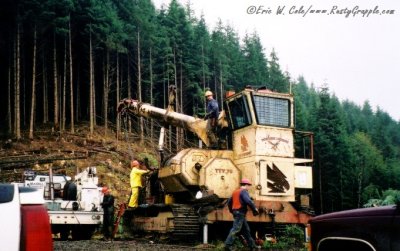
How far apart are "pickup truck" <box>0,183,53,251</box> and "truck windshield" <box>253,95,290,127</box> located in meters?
10.9

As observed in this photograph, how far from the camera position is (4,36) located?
140ft

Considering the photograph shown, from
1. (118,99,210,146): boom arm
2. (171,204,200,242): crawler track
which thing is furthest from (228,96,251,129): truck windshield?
(171,204,200,242): crawler track

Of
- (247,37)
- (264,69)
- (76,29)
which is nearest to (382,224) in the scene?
(76,29)

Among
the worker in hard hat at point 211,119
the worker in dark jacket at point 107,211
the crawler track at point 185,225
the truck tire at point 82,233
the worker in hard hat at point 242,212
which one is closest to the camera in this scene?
the worker in hard hat at point 242,212

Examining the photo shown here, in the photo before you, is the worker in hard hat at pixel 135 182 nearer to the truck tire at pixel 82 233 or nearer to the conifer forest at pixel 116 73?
the truck tire at pixel 82 233

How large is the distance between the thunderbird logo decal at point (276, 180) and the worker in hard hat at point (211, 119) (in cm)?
194

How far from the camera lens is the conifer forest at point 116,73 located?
40250 millimetres

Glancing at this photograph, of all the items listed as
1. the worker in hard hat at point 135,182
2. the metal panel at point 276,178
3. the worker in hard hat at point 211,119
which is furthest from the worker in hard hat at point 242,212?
the worker in hard hat at point 135,182

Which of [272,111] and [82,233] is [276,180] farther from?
[82,233]

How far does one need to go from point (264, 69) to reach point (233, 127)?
59.0 m

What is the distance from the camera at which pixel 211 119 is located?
46.7ft

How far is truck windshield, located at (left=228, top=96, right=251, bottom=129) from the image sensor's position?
13.6m

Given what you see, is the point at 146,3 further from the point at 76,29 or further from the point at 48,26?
the point at 48,26

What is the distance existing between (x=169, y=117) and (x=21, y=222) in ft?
43.0
